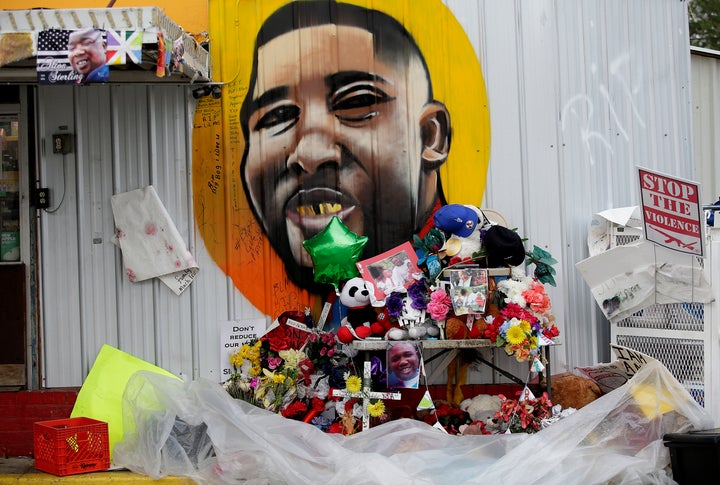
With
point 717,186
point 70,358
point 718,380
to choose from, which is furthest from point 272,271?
point 717,186

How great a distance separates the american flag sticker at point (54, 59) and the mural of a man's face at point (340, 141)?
1.90 metres

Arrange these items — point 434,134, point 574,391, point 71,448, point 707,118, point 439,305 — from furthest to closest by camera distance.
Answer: point 707,118 < point 434,134 < point 574,391 < point 439,305 < point 71,448

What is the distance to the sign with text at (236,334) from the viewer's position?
8.36 meters

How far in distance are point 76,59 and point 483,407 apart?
402 centimetres

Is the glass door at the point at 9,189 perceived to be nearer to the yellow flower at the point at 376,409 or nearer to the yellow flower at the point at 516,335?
the yellow flower at the point at 376,409

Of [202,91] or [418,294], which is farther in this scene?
[202,91]

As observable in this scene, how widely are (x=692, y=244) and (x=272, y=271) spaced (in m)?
3.40

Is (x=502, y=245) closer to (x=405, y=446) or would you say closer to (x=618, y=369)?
(x=618, y=369)

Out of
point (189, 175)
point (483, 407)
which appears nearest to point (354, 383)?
point (483, 407)

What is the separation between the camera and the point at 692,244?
7160 millimetres

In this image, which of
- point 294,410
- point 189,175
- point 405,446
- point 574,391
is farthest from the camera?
point 189,175

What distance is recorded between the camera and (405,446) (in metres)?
7.18

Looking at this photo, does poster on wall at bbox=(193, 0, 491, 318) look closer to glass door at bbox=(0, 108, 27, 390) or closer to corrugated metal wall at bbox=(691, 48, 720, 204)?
glass door at bbox=(0, 108, 27, 390)

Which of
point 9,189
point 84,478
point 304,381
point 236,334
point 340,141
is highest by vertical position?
point 340,141
